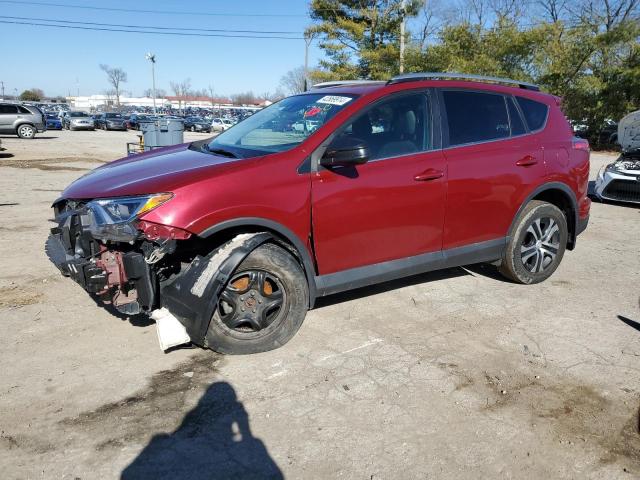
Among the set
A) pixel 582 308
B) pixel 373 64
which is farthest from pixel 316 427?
pixel 373 64

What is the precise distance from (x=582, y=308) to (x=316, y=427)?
2928 millimetres

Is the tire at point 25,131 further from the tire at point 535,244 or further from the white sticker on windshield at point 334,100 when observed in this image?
the tire at point 535,244

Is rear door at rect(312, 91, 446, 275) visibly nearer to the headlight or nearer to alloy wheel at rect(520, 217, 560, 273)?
the headlight

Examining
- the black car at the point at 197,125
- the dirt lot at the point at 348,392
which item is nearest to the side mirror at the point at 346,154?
the dirt lot at the point at 348,392

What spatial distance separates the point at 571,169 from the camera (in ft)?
16.2

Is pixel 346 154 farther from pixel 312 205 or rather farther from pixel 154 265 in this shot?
pixel 154 265

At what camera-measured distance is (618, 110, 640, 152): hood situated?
9609 mm

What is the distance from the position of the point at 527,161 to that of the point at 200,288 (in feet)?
10.1

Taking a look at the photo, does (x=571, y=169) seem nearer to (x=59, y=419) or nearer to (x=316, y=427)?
(x=316, y=427)

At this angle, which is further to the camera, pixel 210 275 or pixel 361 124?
pixel 361 124

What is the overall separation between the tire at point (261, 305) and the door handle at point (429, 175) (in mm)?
1164

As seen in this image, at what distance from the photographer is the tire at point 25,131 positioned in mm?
25594

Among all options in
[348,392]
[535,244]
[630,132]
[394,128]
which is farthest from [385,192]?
[630,132]

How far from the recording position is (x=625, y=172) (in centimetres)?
920
